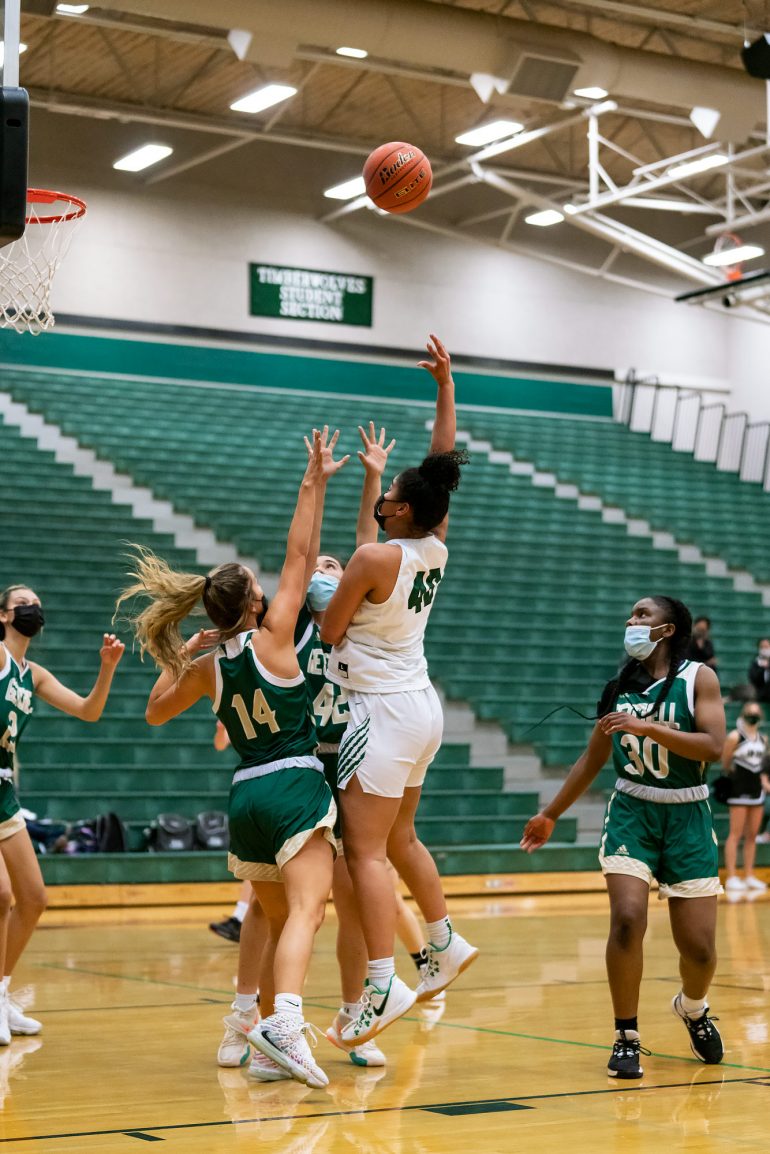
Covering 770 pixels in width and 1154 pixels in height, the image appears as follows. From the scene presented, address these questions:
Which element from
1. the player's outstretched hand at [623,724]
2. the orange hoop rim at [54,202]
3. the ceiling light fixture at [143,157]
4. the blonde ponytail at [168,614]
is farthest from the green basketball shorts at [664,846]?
the ceiling light fixture at [143,157]

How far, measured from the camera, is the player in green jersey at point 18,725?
6.06 meters

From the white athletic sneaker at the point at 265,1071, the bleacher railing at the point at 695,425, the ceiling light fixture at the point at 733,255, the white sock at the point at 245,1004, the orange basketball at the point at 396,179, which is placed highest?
the ceiling light fixture at the point at 733,255

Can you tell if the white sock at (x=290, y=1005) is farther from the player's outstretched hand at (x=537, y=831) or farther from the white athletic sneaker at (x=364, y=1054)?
the player's outstretched hand at (x=537, y=831)

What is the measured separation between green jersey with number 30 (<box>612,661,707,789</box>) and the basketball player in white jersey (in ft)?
2.43

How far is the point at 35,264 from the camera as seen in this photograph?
24.6 feet

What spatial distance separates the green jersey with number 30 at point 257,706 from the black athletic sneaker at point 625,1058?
4.83 feet

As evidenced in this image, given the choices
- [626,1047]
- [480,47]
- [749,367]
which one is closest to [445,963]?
[626,1047]

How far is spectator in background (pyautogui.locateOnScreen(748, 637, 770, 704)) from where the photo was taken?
16562 millimetres

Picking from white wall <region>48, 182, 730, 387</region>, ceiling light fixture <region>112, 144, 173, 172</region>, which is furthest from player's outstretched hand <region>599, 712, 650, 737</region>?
white wall <region>48, 182, 730, 387</region>

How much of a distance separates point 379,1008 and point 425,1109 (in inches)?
14.0

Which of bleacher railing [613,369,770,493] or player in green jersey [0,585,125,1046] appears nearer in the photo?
player in green jersey [0,585,125,1046]

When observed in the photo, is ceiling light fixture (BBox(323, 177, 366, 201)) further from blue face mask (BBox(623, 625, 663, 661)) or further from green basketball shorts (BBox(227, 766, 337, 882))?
green basketball shorts (BBox(227, 766, 337, 882))

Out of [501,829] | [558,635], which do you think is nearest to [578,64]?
[558,635]

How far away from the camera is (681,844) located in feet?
17.9
